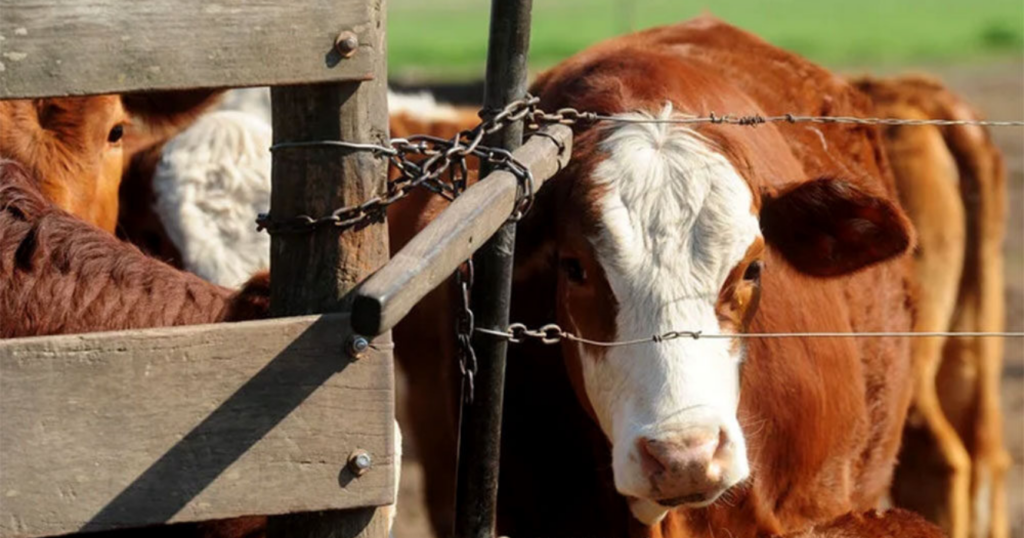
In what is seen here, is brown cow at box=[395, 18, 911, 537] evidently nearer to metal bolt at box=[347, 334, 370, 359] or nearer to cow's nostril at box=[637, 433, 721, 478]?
cow's nostril at box=[637, 433, 721, 478]

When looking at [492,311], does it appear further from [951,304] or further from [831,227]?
[951,304]

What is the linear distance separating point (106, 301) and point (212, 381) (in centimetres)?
46

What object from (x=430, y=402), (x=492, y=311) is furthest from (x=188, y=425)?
(x=430, y=402)

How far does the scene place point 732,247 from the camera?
3387mm

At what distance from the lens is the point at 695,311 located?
3.31 m

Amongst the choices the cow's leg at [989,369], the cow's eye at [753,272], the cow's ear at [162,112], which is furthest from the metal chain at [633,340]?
the cow's leg at [989,369]

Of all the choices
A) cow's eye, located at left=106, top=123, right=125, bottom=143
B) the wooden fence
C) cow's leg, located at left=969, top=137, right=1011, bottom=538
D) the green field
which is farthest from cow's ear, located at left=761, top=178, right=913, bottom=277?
the green field

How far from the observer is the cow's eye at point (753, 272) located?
3514 millimetres

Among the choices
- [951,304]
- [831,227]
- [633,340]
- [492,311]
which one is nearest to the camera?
[492,311]

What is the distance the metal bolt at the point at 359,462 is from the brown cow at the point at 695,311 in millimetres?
922

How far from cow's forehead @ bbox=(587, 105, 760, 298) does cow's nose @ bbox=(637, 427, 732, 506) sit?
0.37 metres

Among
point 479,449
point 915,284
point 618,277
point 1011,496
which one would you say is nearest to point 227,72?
point 479,449

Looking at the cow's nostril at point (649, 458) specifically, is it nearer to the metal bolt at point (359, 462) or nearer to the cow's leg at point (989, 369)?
the metal bolt at point (359, 462)

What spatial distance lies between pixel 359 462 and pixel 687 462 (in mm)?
952
